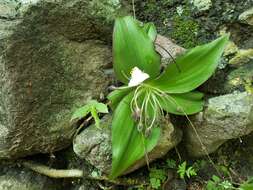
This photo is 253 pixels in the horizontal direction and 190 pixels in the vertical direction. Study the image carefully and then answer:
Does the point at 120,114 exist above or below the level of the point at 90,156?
above

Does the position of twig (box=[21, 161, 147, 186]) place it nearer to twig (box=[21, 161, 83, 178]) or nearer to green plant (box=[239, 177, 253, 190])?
twig (box=[21, 161, 83, 178])

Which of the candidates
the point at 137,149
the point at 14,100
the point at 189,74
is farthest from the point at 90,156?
the point at 189,74

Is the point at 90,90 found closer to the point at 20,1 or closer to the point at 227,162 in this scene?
the point at 20,1

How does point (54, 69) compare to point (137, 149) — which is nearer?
point (137, 149)

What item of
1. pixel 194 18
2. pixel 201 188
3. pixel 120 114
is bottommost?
pixel 201 188

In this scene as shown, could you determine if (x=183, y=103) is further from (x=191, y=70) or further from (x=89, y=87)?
(x=89, y=87)

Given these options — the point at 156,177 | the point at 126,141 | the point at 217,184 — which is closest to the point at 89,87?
the point at 126,141

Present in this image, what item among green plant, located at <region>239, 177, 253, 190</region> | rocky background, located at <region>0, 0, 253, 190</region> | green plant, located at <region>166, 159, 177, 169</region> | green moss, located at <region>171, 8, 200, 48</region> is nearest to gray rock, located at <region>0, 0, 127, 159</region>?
rocky background, located at <region>0, 0, 253, 190</region>
